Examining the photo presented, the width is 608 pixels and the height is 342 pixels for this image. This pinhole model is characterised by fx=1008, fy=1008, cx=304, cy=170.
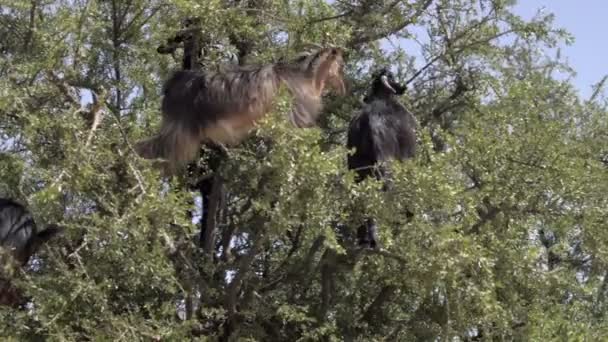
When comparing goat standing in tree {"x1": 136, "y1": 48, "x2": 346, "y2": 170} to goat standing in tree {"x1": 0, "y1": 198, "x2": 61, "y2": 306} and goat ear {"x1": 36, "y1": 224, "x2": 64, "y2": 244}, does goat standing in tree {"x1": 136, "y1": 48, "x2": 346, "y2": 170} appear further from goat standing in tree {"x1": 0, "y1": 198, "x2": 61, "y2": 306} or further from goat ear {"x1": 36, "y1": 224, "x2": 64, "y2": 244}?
goat standing in tree {"x1": 0, "y1": 198, "x2": 61, "y2": 306}

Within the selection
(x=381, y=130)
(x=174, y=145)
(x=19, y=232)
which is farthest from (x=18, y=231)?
(x=381, y=130)

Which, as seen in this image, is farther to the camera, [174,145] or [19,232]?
[19,232]

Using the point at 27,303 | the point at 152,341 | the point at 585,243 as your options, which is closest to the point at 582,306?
the point at 585,243

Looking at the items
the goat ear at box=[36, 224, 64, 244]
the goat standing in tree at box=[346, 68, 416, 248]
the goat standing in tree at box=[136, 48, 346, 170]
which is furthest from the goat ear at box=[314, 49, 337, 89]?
the goat ear at box=[36, 224, 64, 244]

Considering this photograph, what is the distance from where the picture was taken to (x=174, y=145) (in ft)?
17.9

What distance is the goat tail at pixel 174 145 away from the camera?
5.43 meters

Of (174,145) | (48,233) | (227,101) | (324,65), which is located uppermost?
(324,65)

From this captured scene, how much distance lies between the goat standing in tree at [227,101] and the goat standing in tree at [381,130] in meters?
0.28

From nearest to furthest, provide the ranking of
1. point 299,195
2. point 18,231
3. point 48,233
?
point 299,195 < point 48,233 < point 18,231

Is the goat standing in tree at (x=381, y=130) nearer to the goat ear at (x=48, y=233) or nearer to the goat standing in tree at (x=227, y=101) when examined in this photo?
the goat standing in tree at (x=227, y=101)

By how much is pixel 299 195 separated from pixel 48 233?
174 centimetres

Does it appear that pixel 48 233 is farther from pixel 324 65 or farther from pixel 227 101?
pixel 324 65

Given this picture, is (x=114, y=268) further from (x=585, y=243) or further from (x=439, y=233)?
(x=585, y=243)

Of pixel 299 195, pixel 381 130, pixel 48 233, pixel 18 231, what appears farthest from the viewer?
pixel 18 231
